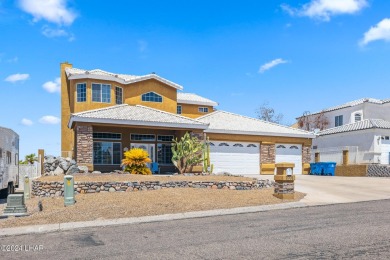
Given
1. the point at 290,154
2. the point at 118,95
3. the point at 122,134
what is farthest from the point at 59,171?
the point at 290,154

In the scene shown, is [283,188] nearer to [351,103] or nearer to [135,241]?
[135,241]

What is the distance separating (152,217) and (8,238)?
13.8ft

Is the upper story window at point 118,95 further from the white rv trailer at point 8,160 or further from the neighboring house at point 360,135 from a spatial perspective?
the neighboring house at point 360,135

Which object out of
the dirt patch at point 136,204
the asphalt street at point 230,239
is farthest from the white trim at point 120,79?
the asphalt street at point 230,239

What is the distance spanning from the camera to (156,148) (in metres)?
26.6

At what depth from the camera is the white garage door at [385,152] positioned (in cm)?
3306

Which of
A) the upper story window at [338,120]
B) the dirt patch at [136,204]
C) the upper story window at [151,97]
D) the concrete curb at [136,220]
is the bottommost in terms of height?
the concrete curb at [136,220]

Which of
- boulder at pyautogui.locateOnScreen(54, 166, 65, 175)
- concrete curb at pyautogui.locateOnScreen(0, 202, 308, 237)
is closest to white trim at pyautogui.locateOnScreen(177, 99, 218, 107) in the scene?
boulder at pyautogui.locateOnScreen(54, 166, 65, 175)

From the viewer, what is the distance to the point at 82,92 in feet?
87.8

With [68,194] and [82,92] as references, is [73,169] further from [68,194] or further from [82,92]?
[82,92]

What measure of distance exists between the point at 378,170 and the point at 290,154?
670 centimetres

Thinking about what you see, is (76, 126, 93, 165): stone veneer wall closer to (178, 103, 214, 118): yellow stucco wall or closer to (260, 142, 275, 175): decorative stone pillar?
(178, 103, 214, 118): yellow stucco wall

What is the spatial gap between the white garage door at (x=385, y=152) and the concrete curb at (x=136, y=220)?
75.4 ft

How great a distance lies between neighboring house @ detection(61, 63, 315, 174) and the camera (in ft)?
78.8
